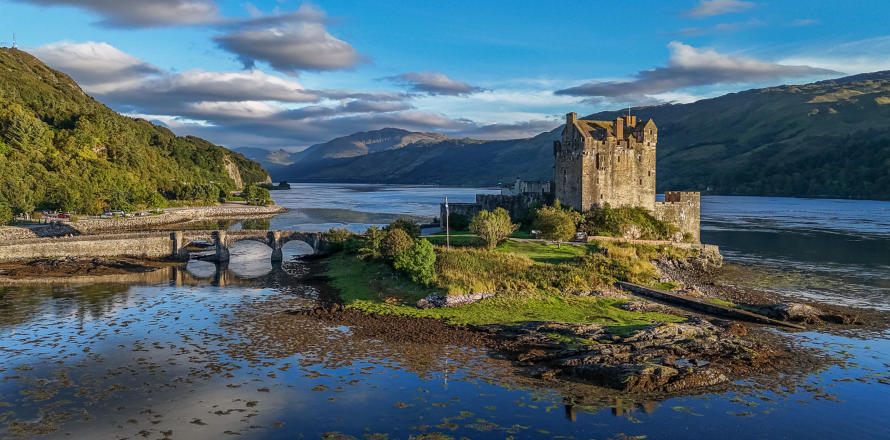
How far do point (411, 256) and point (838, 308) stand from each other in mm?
34952

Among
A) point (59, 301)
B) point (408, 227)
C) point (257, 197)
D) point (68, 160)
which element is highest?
point (68, 160)

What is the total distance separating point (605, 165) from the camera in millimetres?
71000

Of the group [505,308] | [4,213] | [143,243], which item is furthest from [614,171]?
[4,213]

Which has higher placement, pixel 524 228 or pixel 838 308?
pixel 524 228

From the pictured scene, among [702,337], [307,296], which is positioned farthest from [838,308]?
[307,296]

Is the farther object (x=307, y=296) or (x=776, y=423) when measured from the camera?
(x=307, y=296)

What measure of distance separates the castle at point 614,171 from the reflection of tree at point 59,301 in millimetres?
51023

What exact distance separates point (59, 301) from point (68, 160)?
91.5 m

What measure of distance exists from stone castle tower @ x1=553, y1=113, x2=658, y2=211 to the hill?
278ft

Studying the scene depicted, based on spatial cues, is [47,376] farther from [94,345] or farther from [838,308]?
[838,308]

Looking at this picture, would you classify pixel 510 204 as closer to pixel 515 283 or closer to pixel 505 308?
pixel 515 283

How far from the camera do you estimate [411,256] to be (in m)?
48.7

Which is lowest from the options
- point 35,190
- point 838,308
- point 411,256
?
point 838,308

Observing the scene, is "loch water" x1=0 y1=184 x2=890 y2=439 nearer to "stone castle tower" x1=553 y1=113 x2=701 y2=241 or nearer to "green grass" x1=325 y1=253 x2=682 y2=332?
"green grass" x1=325 y1=253 x2=682 y2=332
